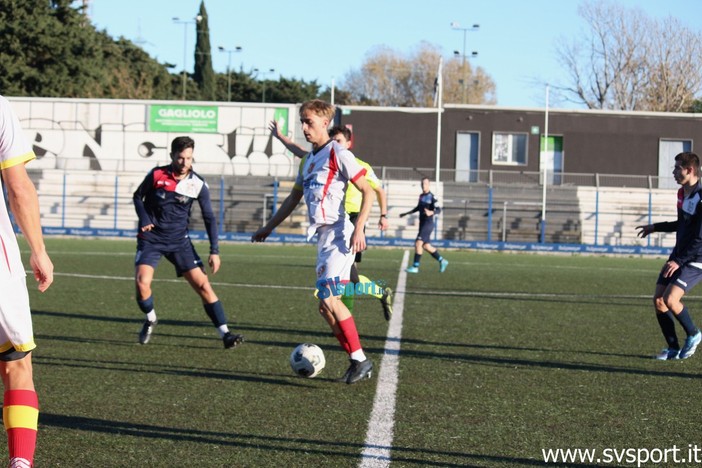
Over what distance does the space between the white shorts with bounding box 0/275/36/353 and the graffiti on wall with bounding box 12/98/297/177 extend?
39311 millimetres

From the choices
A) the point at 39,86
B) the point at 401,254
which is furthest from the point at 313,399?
the point at 39,86

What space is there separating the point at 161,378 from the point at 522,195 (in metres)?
32.1

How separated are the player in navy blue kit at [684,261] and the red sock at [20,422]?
573cm

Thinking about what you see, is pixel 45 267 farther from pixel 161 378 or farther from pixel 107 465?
pixel 161 378

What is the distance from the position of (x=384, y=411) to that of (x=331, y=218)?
158 centimetres

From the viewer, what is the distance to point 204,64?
251ft

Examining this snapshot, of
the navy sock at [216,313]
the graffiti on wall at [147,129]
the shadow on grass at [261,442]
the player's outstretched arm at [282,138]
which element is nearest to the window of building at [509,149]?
the graffiti on wall at [147,129]

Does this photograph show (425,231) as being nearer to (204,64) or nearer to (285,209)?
(285,209)

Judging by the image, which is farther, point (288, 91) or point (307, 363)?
point (288, 91)

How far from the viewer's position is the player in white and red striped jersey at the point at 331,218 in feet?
21.7

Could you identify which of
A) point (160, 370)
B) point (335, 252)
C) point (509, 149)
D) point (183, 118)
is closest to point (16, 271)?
point (335, 252)

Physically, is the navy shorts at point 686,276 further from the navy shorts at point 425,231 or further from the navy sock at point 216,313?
the navy shorts at point 425,231

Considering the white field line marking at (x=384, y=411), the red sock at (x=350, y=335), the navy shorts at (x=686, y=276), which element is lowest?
the white field line marking at (x=384, y=411)

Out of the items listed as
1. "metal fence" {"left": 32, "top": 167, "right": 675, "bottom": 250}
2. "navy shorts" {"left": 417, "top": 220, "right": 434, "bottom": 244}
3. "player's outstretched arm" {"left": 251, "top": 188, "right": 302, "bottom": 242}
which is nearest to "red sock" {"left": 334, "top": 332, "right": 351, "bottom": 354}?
"player's outstretched arm" {"left": 251, "top": 188, "right": 302, "bottom": 242}
